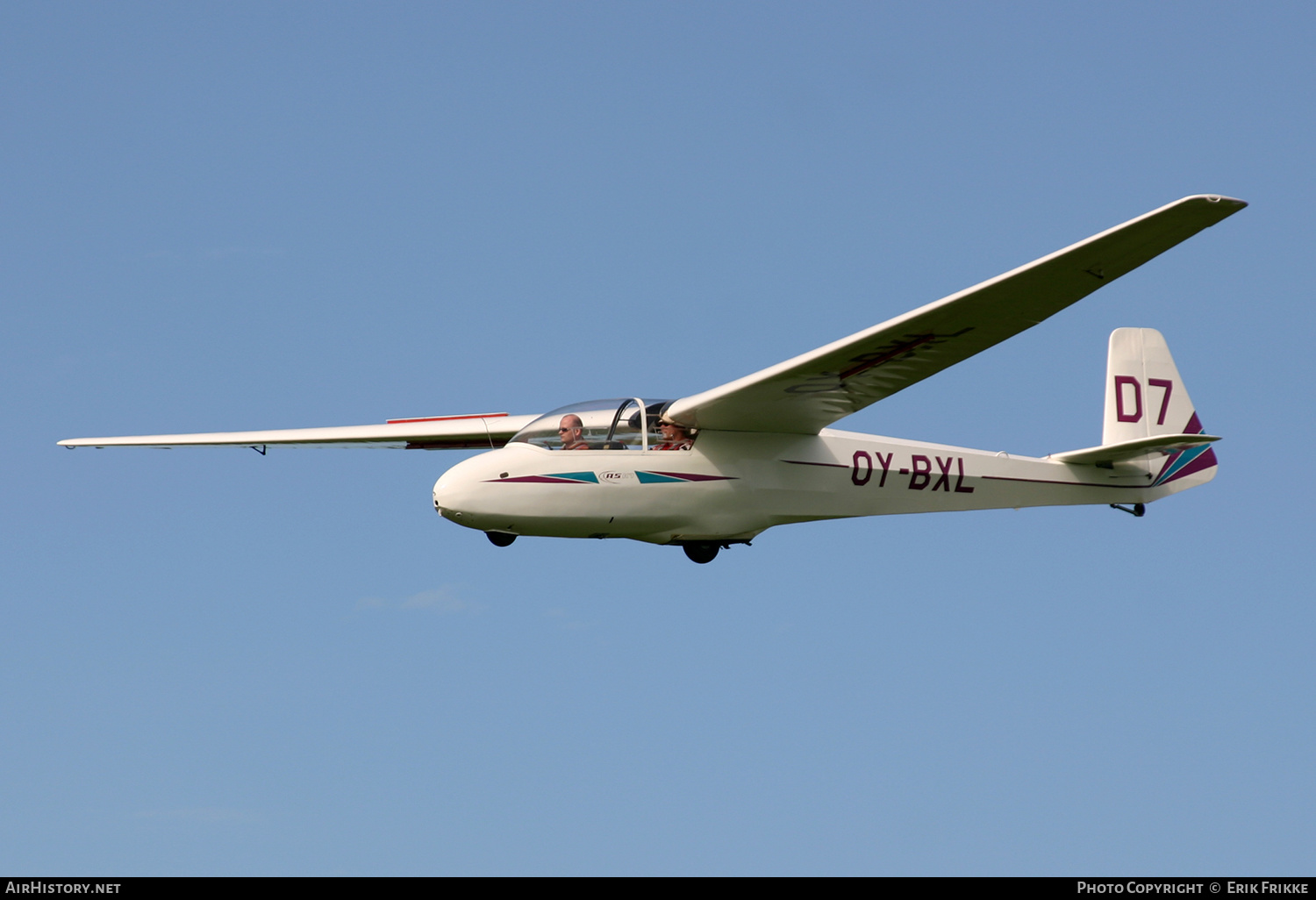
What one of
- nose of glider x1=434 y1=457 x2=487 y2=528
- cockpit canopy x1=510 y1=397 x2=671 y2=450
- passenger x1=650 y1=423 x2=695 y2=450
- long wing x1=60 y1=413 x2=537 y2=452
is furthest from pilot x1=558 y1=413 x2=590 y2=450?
long wing x1=60 y1=413 x2=537 y2=452

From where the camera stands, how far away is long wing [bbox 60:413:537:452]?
59.0 ft

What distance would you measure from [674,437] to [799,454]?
1.62 metres

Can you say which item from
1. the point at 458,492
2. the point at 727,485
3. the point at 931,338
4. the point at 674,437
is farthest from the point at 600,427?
the point at 931,338

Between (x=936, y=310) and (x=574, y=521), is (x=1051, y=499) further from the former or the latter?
(x=574, y=521)

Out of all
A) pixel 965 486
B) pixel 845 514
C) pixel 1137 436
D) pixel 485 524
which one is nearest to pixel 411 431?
pixel 485 524

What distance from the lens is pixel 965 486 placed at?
52.0 ft

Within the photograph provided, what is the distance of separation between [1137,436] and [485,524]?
972cm

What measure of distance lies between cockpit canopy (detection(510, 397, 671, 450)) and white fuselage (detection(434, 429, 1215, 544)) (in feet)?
0.46

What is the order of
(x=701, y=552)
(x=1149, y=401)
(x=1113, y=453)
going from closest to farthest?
(x=701, y=552) < (x=1113, y=453) < (x=1149, y=401)

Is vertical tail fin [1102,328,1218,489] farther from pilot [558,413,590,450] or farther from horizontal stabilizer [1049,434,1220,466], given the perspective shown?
pilot [558,413,590,450]

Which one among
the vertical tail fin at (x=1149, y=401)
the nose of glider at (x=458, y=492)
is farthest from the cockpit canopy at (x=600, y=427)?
the vertical tail fin at (x=1149, y=401)

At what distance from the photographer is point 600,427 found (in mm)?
14258

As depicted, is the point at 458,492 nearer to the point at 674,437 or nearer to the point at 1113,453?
the point at 674,437

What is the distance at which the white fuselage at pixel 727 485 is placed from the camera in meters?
13.7
